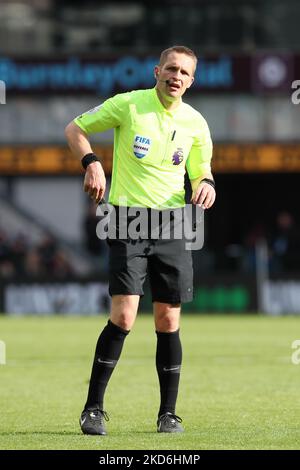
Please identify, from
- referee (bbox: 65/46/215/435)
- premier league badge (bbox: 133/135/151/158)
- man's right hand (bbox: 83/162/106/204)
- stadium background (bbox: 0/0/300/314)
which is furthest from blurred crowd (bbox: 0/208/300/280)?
man's right hand (bbox: 83/162/106/204)

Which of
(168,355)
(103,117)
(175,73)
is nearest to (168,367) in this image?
(168,355)

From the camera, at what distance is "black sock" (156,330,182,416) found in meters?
8.05

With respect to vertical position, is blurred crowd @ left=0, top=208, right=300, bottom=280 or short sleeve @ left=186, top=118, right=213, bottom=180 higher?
short sleeve @ left=186, top=118, right=213, bottom=180

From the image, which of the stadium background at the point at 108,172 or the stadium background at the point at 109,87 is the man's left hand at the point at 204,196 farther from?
the stadium background at the point at 109,87

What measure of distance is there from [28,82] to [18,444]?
90.8ft

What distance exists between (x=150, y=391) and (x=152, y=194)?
327cm

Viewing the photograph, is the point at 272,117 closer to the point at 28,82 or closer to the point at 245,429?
the point at 28,82

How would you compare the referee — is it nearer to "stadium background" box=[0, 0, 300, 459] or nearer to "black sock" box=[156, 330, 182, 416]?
"black sock" box=[156, 330, 182, 416]

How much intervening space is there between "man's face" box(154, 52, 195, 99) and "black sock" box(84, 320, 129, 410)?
1.44 metres

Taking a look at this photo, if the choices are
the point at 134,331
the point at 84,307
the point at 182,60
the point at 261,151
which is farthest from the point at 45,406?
the point at 261,151

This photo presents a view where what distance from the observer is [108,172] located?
33406 mm

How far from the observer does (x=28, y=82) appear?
34344 millimetres

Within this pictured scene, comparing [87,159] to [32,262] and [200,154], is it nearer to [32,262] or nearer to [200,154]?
[200,154]

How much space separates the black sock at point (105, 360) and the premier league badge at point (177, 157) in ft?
3.45
